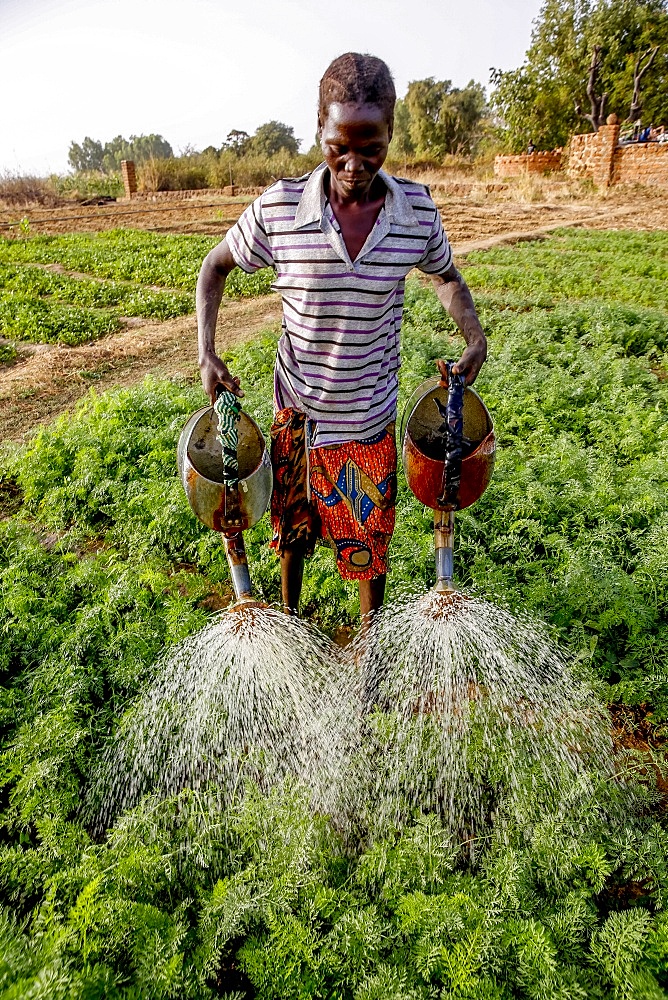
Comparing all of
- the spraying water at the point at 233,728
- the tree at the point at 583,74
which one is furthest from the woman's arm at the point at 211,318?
the tree at the point at 583,74

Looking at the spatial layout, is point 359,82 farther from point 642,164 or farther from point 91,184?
point 91,184

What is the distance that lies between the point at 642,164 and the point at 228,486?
70.2 ft

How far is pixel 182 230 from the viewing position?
16.4m

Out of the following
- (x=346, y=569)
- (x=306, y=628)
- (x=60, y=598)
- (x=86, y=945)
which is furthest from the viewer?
(x=60, y=598)

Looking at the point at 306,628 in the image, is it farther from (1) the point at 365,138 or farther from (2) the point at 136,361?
(2) the point at 136,361

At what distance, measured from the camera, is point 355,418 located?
2.16m

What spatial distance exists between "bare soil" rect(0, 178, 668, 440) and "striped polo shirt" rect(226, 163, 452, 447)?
4.13 metres

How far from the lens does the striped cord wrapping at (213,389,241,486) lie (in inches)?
73.8

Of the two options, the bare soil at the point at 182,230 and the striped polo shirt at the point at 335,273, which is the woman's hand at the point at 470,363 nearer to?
the striped polo shirt at the point at 335,273

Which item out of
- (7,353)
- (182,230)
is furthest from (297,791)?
(182,230)

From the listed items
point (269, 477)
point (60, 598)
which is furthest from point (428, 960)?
point (60, 598)

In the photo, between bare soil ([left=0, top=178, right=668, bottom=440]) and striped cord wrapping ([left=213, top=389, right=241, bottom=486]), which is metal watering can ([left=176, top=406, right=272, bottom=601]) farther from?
bare soil ([left=0, top=178, right=668, bottom=440])

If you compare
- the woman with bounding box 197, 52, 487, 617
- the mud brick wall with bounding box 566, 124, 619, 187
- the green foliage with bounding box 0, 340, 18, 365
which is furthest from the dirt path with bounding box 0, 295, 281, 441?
the mud brick wall with bounding box 566, 124, 619, 187

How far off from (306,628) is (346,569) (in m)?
0.47
